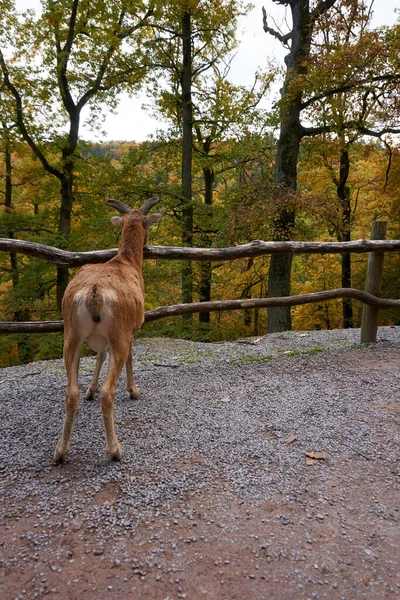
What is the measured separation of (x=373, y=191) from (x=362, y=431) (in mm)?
11436

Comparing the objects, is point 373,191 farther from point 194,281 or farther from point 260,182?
point 194,281

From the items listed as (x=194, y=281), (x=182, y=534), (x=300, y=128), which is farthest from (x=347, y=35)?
(x=182, y=534)

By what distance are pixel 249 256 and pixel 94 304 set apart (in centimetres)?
281

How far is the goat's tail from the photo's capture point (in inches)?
91.2

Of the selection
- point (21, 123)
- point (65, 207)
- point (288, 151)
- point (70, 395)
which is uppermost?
point (21, 123)

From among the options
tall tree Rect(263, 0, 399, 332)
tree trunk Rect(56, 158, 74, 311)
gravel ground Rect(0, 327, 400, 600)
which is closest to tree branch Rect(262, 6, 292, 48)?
tall tree Rect(263, 0, 399, 332)

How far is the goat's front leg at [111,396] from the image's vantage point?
2.37m

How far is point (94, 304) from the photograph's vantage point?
7.59 ft

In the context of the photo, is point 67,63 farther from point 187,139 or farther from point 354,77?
point 354,77

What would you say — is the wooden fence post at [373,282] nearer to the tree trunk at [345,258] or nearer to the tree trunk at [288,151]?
the tree trunk at [288,151]

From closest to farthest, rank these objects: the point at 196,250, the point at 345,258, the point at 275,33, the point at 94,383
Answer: the point at 94,383 → the point at 196,250 → the point at 275,33 → the point at 345,258

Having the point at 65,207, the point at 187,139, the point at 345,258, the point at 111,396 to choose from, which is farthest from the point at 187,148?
the point at 111,396

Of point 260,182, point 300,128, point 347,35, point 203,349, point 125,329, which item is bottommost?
point 203,349

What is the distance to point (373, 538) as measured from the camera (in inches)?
72.8
